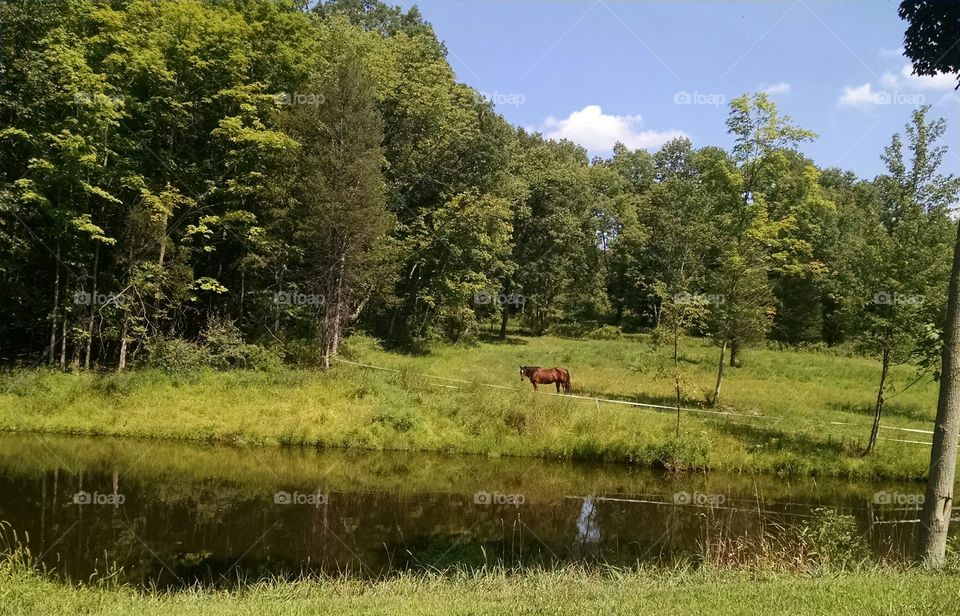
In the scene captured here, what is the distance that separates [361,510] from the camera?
571 inches

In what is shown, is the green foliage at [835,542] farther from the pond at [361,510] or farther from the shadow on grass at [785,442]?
the shadow on grass at [785,442]

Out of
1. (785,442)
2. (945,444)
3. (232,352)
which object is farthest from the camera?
(232,352)

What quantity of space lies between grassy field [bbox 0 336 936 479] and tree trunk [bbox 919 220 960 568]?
1057 centimetres

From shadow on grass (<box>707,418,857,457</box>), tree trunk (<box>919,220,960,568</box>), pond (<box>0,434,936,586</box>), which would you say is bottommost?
pond (<box>0,434,936,586</box>)

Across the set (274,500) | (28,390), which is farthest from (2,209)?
(274,500)

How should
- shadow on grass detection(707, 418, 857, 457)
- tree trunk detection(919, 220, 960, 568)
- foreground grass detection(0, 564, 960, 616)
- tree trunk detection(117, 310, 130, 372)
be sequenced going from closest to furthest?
foreground grass detection(0, 564, 960, 616) → tree trunk detection(919, 220, 960, 568) → shadow on grass detection(707, 418, 857, 457) → tree trunk detection(117, 310, 130, 372)

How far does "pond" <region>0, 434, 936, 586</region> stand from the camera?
1139 cm

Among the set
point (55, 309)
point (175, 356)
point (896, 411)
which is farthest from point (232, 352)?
point (896, 411)

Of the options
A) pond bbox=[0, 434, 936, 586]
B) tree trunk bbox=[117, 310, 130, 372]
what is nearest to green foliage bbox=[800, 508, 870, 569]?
pond bbox=[0, 434, 936, 586]

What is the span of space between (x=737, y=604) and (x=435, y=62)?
44322 millimetres

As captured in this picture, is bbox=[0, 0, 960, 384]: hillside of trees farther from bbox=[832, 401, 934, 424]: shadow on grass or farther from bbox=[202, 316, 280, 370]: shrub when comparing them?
bbox=[832, 401, 934, 424]: shadow on grass

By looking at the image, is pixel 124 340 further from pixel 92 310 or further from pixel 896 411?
pixel 896 411

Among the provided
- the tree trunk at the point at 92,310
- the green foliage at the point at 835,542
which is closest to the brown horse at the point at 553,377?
the green foliage at the point at 835,542

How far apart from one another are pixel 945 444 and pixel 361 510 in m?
11.6
